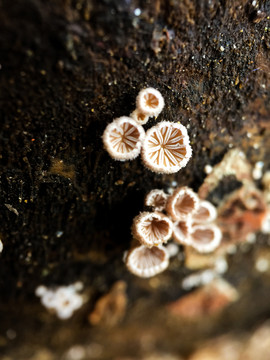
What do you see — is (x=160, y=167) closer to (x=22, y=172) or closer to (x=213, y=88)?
(x=213, y=88)

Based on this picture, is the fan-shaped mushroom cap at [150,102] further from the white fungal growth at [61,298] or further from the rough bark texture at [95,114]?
the white fungal growth at [61,298]

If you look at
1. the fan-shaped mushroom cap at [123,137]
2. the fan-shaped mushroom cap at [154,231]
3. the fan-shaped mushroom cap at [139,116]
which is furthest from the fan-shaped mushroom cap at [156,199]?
the fan-shaped mushroom cap at [139,116]

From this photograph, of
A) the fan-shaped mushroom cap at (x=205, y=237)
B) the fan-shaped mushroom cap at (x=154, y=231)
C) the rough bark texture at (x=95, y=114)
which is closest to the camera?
the rough bark texture at (x=95, y=114)

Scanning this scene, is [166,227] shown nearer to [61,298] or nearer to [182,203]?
[182,203]

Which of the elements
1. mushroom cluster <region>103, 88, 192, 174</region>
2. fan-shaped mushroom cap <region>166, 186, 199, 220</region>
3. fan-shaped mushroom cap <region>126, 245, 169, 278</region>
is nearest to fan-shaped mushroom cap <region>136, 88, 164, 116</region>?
mushroom cluster <region>103, 88, 192, 174</region>

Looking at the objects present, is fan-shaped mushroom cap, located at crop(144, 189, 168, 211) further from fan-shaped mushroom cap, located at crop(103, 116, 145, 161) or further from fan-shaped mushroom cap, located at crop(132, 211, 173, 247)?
fan-shaped mushroom cap, located at crop(103, 116, 145, 161)

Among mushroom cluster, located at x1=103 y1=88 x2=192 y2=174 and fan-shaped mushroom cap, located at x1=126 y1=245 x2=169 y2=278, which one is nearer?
mushroom cluster, located at x1=103 y1=88 x2=192 y2=174

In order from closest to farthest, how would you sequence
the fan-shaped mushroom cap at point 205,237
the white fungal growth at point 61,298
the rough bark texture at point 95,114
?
the rough bark texture at point 95,114 → the fan-shaped mushroom cap at point 205,237 → the white fungal growth at point 61,298

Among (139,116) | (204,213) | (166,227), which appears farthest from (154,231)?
(139,116)

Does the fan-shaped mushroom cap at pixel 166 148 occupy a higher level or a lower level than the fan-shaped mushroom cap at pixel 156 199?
higher

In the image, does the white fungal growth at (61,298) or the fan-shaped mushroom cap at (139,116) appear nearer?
the fan-shaped mushroom cap at (139,116)
